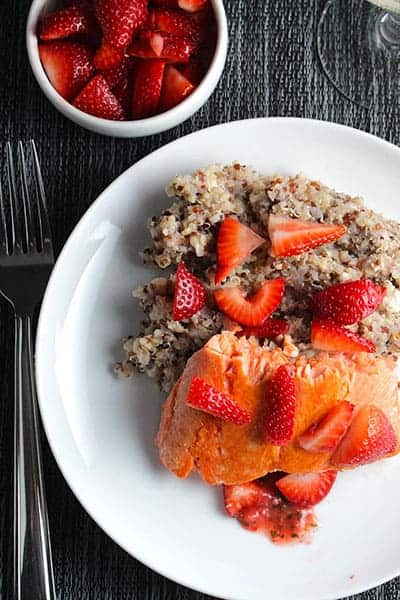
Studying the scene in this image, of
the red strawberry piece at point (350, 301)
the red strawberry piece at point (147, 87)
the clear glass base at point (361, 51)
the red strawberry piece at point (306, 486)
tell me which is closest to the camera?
the red strawberry piece at point (350, 301)

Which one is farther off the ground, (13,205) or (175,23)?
(175,23)

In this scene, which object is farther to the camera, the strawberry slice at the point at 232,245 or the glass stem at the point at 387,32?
the glass stem at the point at 387,32

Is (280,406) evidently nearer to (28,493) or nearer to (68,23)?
(28,493)

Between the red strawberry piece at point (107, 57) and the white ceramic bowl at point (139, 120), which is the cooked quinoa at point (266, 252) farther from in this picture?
the red strawberry piece at point (107, 57)

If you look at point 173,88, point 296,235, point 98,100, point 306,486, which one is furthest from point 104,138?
point 306,486

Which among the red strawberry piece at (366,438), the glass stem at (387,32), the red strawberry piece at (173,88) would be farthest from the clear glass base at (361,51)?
the red strawberry piece at (366,438)
